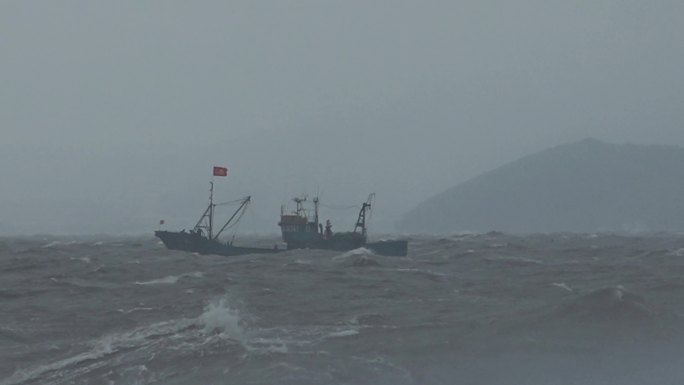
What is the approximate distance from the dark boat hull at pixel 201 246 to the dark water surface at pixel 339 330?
1547 inches

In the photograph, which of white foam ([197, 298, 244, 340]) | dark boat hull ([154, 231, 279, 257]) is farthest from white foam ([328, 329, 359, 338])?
dark boat hull ([154, 231, 279, 257])

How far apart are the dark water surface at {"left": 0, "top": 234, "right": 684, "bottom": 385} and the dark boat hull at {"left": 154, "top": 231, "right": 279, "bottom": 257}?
129 ft

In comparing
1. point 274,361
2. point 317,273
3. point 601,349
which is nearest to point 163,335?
point 274,361

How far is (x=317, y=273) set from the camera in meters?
64.3

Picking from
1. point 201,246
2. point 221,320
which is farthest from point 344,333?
point 201,246

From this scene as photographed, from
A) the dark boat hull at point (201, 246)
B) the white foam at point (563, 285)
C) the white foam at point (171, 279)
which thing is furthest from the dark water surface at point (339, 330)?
the dark boat hull at point (201, 246)

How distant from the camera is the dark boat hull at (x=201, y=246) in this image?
98931mm

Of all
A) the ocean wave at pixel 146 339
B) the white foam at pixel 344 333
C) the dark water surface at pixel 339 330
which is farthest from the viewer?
the white foam at pixel 344 333

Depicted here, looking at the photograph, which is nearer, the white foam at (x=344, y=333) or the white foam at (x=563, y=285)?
the white foam at (x=344, y=333)

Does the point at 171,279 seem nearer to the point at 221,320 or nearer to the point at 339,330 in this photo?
the point at 221,320

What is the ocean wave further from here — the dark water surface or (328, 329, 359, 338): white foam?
(328, 329, 359, 338): white foam

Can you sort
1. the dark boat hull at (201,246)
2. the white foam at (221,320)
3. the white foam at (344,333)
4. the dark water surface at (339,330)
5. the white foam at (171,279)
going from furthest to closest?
the dark boat hull at (201,246)
the white foam at (171,279)
the white foam at (221,320)
the white foam at (344,333)
the dark water surface at (339,330)

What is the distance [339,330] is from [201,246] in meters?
67.4

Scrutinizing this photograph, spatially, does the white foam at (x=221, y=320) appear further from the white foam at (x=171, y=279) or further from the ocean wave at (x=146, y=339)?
the white foam at (x=171, y=279)
